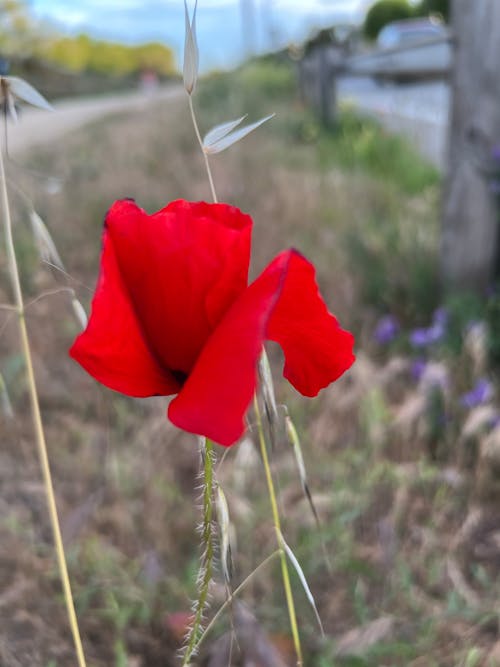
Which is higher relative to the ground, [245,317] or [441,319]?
[245,317]

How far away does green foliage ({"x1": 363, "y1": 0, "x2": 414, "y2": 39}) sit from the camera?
2322 centimetres

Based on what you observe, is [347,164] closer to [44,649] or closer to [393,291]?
[393,291]

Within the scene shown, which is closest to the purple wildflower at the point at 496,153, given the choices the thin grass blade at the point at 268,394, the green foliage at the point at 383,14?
the thin grass blade at the point at 268,394

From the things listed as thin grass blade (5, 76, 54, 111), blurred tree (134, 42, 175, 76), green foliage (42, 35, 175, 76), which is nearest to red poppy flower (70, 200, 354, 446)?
thin grass blade (5, 76, 54, 111)

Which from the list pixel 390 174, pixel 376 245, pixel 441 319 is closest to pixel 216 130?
pixel 441 319

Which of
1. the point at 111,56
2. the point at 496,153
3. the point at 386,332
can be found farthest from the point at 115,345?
the point at 111,56

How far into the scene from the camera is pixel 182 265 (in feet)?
1.76

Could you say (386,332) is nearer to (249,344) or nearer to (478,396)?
(478,396)

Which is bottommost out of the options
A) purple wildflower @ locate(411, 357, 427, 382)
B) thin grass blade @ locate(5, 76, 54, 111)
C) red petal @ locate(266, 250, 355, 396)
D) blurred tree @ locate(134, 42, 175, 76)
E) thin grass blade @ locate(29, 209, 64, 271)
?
blurred tree @ locate(134, 42, 175, 76)

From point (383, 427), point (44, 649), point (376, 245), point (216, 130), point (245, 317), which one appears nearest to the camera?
point (245, 317)

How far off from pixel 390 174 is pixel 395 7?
2073 centimetres

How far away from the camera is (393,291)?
265 cm

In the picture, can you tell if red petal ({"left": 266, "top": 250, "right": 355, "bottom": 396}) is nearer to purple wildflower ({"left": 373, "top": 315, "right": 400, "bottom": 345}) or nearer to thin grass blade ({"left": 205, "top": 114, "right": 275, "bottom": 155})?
thin grass blade ({"left": 205, "top": 114, "right": 275, "bottom": 155})

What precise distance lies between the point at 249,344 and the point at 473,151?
7.13 feet
